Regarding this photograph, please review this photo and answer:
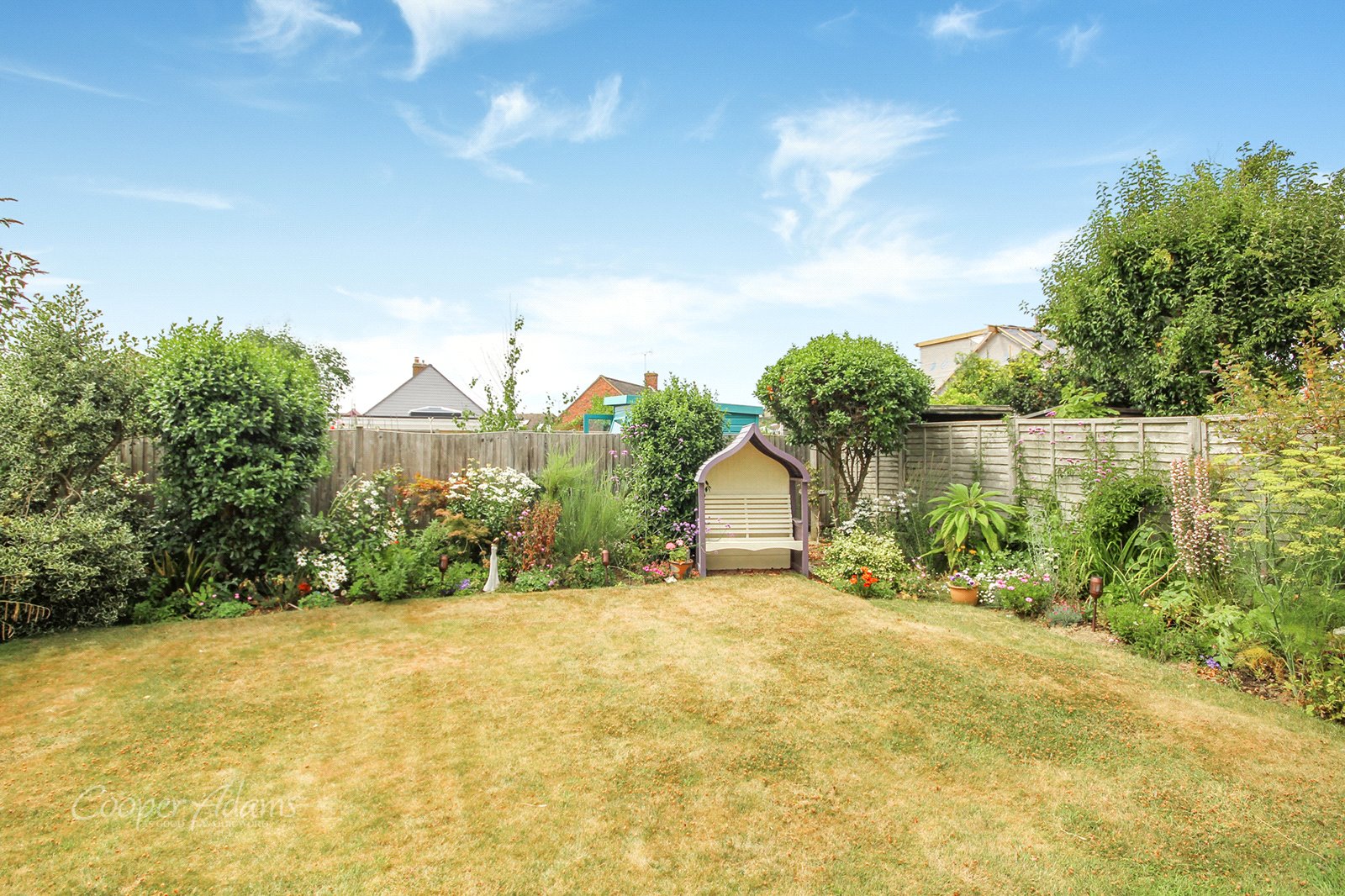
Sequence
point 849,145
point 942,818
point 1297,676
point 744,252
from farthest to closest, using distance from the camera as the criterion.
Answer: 1. point 744,252
2. point 849,145
3. point 1297,676
4. point 942,818

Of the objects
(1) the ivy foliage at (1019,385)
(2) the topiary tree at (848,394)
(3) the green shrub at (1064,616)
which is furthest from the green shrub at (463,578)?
(1) the ivy foliage at (1019,385)

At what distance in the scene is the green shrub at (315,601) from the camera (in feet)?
19.1

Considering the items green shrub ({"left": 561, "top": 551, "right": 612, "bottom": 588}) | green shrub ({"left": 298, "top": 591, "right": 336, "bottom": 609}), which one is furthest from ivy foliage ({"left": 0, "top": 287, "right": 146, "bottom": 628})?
green shrub ({"left": 561, "top": 551, "right": 612, "bottom": 588})

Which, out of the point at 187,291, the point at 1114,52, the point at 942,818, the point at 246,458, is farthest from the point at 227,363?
Answer: the point at 1114,52

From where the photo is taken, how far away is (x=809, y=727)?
345 cm

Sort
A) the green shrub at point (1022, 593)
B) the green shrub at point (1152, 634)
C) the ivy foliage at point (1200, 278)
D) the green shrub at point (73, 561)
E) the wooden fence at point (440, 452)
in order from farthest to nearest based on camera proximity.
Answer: the ivy foliage at point (1200, 278)
the wooden fence at point (440, 452)
the green shrub at point (1022, 593)
the green shrub at point (73, 561)
the green shrub at point (1152, 634)

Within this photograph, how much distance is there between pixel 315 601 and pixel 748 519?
4626mm

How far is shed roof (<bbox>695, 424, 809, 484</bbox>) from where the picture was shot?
7232mm

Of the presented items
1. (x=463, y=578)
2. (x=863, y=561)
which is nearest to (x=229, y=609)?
(x=463, y=578)

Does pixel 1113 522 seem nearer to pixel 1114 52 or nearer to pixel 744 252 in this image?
pixel 1114 52

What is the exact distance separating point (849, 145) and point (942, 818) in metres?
8.19

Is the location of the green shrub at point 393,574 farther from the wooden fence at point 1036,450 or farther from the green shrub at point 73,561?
the wooden fence at point 1036,450

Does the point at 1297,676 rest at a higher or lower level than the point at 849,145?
lower

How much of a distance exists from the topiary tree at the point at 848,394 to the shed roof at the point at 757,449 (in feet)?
3.07
